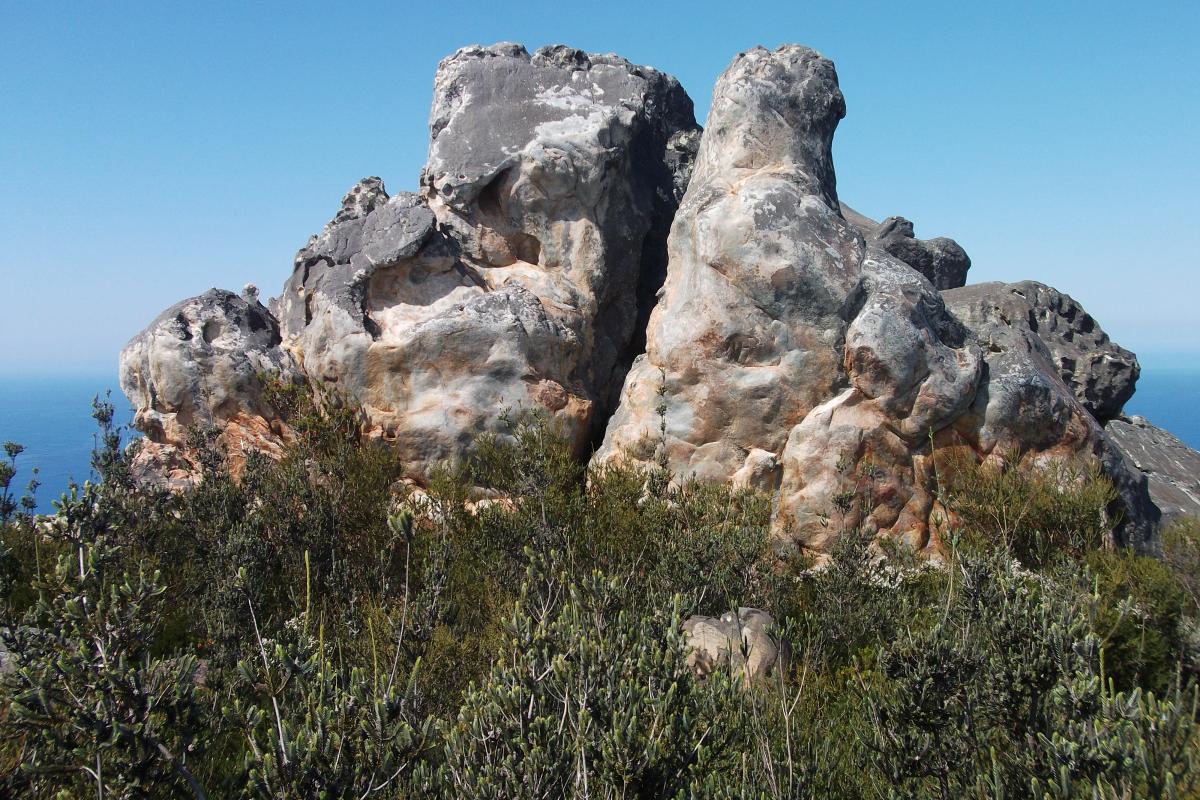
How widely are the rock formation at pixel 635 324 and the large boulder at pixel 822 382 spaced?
1.8 inches

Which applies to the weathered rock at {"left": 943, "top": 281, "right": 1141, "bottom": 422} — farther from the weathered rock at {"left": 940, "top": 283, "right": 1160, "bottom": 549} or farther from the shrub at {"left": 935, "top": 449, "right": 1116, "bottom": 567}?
the shrub at {"left": 935, "top": 449, "right": 1116, "bottom": 567}

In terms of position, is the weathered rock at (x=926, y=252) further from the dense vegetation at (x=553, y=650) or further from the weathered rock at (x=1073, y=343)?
the dense vegetation at (x=553, y=650)

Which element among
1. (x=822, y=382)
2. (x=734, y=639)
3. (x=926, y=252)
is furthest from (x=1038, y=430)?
(x=926, y=252)

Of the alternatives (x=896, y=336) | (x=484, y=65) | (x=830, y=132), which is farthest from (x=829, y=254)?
(x=484, y=65)

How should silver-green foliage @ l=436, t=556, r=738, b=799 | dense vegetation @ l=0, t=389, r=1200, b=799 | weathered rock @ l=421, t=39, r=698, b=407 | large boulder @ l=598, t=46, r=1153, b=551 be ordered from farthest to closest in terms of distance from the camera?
weathered rock @ l=421, t=39, r=698, b=407, large boulder @ l=598, t=46, r=1153, b=551, silver-green foliage @ l=436, t=556, r=738, b=799, dense vegetation @ l=0, t=389, r=1200, b=799

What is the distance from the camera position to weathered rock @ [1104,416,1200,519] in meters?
20.7

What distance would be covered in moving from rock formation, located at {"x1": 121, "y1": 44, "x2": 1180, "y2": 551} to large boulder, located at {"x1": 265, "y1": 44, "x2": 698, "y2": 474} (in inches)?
2.2

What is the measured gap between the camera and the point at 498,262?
60.7 feet

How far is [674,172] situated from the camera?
2181 cm

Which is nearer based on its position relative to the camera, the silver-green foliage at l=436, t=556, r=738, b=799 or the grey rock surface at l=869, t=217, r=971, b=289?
the silver-green foliage at l=436, t=556, r=738, b=799

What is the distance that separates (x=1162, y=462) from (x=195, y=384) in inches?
1017

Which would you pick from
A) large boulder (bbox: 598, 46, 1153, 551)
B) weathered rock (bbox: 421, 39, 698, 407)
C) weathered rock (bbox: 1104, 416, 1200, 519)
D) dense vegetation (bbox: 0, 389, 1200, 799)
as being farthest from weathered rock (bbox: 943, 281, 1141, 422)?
weathered rock (bbox: 421, 39, 698, 407)

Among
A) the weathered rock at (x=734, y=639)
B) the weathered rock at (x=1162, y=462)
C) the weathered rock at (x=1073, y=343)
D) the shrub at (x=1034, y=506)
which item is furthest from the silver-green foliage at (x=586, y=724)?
the weathered rock at (x=1162, y=462)

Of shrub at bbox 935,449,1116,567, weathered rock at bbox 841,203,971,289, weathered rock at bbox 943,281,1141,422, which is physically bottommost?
shrub at bbox 935,449,1116,567
